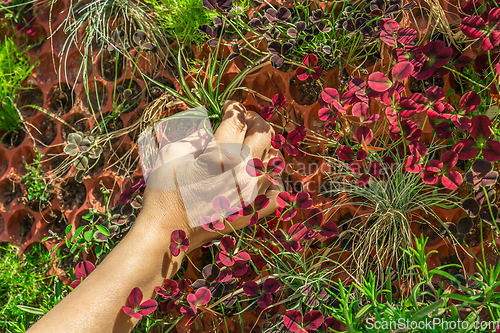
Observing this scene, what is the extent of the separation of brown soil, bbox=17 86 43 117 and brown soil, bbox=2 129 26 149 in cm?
11

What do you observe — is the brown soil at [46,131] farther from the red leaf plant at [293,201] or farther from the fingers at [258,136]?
the red leaf plant at [293,201]

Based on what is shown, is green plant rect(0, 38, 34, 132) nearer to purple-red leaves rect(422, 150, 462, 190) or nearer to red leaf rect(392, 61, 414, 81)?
red leaf rect(392, 61, 414, 81)

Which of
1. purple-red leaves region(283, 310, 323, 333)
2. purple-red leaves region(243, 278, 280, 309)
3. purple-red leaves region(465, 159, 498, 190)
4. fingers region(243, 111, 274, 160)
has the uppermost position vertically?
fingers region(243, 111, 274, 160)

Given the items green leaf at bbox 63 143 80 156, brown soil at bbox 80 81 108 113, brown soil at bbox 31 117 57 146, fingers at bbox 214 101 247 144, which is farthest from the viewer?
brown soil at bbox 31 117 57 146

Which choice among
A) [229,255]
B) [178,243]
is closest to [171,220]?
[178,243]

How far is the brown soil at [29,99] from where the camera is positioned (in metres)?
1.55

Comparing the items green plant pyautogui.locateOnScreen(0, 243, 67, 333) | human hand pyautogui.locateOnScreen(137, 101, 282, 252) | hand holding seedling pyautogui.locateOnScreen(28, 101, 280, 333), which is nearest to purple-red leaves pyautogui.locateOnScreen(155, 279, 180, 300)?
hand holding seedling pyautogui.locateOnScreen(28, 101, 280, 333)

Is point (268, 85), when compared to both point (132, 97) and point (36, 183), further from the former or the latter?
point (36, 183)

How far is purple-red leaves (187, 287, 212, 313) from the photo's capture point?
96cm

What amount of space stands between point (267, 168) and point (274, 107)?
0.24 m

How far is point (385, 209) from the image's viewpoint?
1.01m

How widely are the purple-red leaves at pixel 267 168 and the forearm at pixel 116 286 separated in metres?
0.37

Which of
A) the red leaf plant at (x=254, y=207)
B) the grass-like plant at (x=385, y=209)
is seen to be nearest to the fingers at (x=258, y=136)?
the red leaf plant at (x=254, y=207)

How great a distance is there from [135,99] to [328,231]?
3.19 ft
